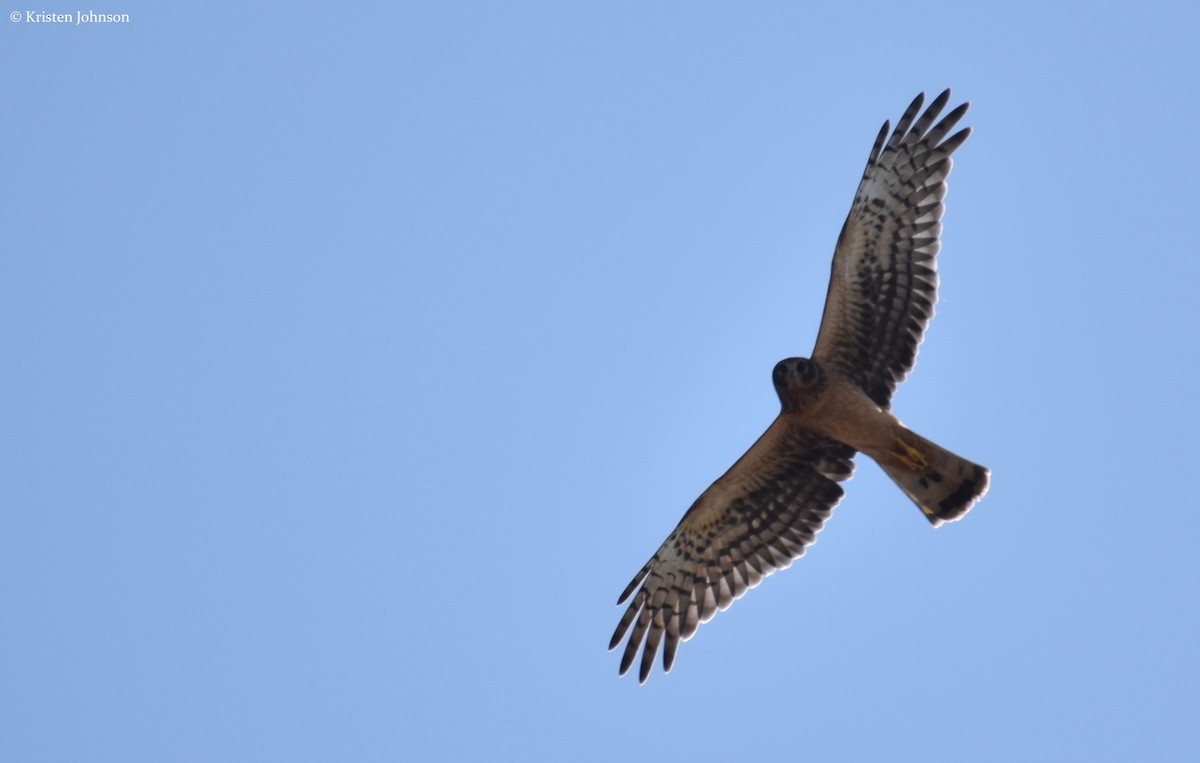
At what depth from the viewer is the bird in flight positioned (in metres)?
9.45

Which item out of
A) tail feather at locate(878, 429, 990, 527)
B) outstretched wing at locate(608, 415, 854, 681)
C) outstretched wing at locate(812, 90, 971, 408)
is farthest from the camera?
outstretched wing at locate(608, 415, 854, 681)

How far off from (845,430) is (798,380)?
20.1 inches

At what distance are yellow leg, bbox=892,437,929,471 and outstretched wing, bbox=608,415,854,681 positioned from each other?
1.70 feet

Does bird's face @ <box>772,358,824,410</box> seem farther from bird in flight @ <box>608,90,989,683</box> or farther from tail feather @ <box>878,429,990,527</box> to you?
tail feather @ <box>878,429,990,527</box>

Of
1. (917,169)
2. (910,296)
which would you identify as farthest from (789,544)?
(917,169)

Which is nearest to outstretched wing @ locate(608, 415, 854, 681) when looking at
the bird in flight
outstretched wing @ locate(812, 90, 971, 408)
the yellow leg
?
the bird in flight

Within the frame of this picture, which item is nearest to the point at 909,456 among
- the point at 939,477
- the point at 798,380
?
the point at 939,477

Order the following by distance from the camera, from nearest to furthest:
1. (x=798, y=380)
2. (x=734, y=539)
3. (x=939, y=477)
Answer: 1. (x=798, y=380)
2. (x=939, y=477)
3. (x=734, y=539)

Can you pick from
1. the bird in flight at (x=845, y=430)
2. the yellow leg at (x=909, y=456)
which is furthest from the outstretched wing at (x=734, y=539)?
the yellow leg at (x=909, y=456)

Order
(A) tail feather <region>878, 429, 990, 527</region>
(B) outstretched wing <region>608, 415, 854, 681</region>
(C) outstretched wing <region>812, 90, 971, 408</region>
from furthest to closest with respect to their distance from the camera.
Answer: (B) outstretched wing <region>608, 415, 854, 681</region> → (C) outstretched wing <region>812, 90, 971, 408</region> → (A) tail feather <region>878, 429, 990, 527</region>

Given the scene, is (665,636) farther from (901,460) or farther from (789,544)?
(901,460)

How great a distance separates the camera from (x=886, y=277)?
9.61m

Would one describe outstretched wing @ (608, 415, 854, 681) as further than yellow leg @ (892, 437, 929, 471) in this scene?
Yes

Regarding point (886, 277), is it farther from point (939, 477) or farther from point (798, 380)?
point (939, 477)
